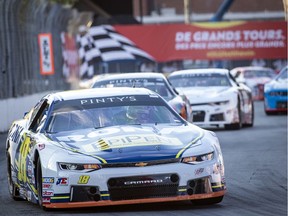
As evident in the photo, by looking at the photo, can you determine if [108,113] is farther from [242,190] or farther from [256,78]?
[256,78]

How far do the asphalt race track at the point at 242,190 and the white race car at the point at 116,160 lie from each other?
0.15m

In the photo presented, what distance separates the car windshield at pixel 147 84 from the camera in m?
19.8

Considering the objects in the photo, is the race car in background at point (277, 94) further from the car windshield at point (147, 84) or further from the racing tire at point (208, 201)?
the racing tire at point (208, 201)

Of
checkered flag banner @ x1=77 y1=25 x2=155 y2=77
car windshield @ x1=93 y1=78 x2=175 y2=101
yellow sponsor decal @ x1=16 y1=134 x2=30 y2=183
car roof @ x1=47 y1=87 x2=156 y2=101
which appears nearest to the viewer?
yellow sponsor decal @ x1=16 y1=134 x2=30 y2=183

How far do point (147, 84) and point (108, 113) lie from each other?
8739mm

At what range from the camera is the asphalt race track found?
33.9 ft

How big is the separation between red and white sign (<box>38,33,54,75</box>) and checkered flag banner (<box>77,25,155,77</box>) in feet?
52.7

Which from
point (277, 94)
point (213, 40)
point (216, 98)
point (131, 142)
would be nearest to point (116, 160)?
point (131, 142)

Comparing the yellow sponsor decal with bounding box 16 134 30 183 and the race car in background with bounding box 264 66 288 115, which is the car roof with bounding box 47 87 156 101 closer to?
the yellow sponsor decal with bounding box 16 134 30 183

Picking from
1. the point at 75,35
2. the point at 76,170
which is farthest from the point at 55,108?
the point at 75,35

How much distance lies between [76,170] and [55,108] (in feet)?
4.91

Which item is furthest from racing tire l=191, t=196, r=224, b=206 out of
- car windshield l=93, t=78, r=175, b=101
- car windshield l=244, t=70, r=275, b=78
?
car windshield l=244, t=70, r=275, b=78

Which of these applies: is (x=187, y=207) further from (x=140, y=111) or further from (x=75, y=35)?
(x=75, y=35)

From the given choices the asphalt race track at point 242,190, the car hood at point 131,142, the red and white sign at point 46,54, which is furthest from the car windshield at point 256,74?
the car hood at point 131,142
